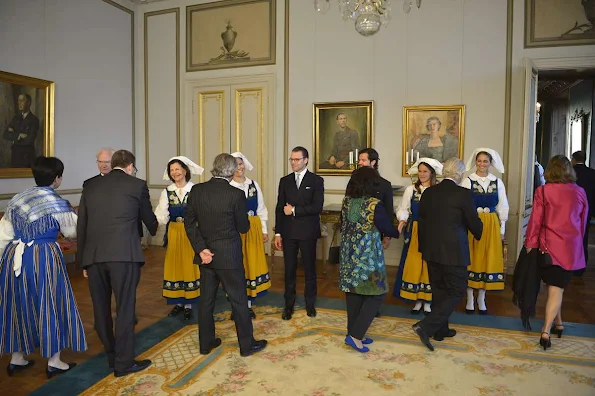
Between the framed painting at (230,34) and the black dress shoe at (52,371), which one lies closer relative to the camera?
the black dress shoe at (52,371)

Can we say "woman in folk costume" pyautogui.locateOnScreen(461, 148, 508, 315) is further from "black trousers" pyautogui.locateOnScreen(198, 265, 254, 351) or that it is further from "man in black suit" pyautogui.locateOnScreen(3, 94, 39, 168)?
"man in black suit" pyautogui.locateOnScreen(3, 94, 39, 168)

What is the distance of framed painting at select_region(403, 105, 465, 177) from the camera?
6.39 m

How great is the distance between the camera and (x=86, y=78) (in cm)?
718

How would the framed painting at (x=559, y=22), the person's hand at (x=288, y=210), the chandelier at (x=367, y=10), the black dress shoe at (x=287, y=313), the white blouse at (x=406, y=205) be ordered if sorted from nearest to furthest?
the chandelier at (x=367, y=10) → the person's hand at (x=288, y=210) → the black dress shoe at (x=287, y=313) → the white blouse at (x=406, y=205) → the framed painting at (x=559, y=22)

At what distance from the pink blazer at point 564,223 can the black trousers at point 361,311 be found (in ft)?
4.55

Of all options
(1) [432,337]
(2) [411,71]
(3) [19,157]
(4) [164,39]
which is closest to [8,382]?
(1) [432,337]

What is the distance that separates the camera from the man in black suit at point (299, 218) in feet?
13.7

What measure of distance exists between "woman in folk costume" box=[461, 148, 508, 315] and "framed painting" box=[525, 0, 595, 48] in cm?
259

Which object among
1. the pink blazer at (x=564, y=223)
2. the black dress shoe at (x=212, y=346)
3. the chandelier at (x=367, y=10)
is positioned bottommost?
the black dress shoe at (x=212, y=346)

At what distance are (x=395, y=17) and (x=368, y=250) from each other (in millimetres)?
4515

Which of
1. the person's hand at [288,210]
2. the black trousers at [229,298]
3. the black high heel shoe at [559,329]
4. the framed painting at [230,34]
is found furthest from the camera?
the framed painting at [230,34]

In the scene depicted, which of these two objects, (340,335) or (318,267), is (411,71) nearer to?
(318,267)

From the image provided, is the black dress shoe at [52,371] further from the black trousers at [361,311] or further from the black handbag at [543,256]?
the black handbag at [543,256]

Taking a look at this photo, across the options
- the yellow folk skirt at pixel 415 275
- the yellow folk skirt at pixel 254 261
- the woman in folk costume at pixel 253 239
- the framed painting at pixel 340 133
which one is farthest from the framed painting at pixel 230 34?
the yellow folk skirt at pixel 415 275
